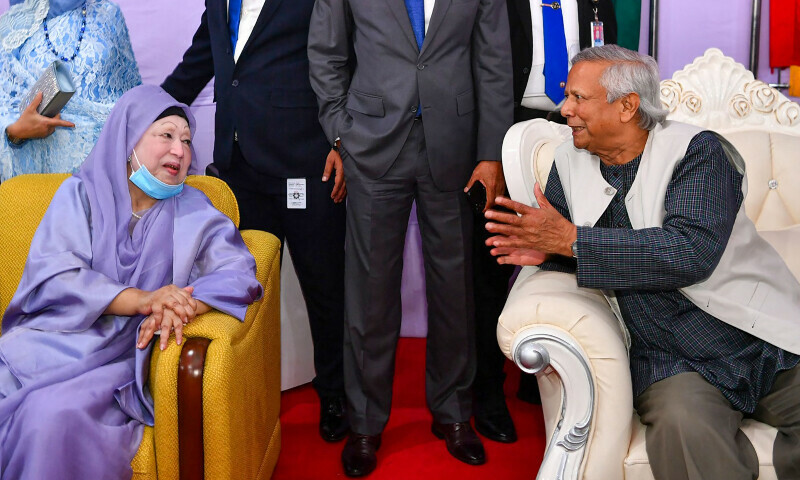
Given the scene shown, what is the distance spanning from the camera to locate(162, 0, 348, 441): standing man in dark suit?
8.73ft

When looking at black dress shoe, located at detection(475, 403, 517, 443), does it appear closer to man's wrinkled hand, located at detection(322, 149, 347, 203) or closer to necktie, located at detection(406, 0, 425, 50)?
man's wrinkled hand, located at detection(322, 149, 347, 203)

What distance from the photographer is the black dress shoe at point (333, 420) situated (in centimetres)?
283

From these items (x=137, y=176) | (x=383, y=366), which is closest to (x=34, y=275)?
(x=137, y=176)

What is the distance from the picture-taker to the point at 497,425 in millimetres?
2809

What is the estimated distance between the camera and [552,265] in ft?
7.37

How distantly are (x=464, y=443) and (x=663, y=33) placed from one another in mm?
2146

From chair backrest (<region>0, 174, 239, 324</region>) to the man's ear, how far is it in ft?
5.57

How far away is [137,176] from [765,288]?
1730 millimetres

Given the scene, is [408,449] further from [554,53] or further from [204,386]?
[554,53]

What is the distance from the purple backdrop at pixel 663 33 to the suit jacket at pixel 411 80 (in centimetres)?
130

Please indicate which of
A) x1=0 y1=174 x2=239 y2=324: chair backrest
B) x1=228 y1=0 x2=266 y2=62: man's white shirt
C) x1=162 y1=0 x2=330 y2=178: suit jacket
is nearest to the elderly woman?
x1=0 y1=174 x2=239 y2=324: chair backrest

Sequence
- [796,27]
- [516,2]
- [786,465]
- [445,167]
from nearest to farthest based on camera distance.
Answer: [786,465], [445,167], [516,2], [796,27]

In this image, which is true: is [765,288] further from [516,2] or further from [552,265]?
[516,2]

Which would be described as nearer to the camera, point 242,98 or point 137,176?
point 137,176
